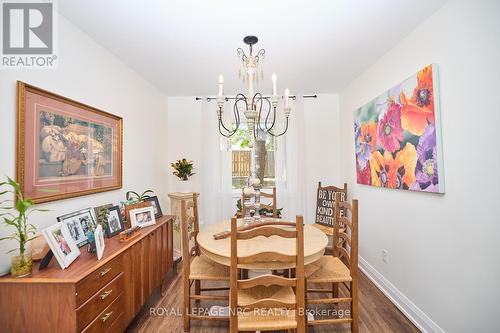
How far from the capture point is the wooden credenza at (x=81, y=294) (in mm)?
1188

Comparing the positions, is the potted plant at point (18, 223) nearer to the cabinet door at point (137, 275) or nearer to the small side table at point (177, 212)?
the cabinet door at point (137, 275)

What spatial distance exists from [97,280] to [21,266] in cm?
40

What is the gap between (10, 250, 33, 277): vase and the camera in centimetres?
122

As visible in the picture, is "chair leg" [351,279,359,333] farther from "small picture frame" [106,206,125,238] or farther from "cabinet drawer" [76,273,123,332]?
"small picture frame" [106,206,125,238]

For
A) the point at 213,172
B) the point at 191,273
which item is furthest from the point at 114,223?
the point at 213,172

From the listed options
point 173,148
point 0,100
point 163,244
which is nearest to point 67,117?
point 0,100

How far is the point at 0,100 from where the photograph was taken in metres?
1.32

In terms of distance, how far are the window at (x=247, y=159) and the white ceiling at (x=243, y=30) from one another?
1.21 m

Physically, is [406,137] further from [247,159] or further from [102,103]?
[102,103]

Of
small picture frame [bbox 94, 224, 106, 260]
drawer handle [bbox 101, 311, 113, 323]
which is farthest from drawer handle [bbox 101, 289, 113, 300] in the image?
small picture frame [bbox 94, 224, 106, 260]

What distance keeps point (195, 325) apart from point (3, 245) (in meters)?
1.50

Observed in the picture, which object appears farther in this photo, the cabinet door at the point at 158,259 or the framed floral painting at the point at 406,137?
the cabinet door at the point at 158,259

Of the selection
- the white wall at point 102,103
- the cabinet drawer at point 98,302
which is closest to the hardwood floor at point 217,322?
the cabinet drawer at point 98,302

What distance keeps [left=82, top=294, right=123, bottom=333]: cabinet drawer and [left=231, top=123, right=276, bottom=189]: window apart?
241 centimetres
